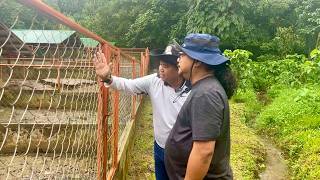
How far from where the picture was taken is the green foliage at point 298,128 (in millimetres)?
5523

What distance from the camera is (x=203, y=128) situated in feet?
6.64

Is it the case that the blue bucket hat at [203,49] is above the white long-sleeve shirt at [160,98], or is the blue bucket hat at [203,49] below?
above

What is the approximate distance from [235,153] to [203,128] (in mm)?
4075

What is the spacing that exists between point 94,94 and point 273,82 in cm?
1000

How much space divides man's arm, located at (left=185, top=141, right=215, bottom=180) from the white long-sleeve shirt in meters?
0.98

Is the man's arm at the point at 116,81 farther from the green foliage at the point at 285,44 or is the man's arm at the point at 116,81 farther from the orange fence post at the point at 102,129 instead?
the green foliage at the point at 285,44

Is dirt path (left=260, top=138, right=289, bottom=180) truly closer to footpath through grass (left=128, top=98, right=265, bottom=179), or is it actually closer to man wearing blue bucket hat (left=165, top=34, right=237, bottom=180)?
footpath through grass (left=128, top=98, right=265, bottom=179)

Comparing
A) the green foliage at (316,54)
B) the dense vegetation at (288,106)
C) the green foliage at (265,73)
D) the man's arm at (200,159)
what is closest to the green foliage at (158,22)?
the dense vegetation at (288,106)

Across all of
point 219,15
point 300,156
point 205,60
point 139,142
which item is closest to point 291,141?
point 300,156

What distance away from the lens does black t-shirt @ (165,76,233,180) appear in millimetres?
2031

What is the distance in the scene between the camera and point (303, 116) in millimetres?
7473

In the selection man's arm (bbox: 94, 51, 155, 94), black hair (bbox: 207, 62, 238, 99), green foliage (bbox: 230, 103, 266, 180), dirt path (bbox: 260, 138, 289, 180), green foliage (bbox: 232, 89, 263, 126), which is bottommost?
green foliage (bbox: 232, 89, 263, 126)

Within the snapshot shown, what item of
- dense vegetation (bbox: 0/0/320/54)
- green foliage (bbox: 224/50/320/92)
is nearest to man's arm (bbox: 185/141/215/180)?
green foliage (bbox: 224/50/320/92)

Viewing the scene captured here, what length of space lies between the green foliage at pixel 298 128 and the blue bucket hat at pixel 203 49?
3.44 metres
